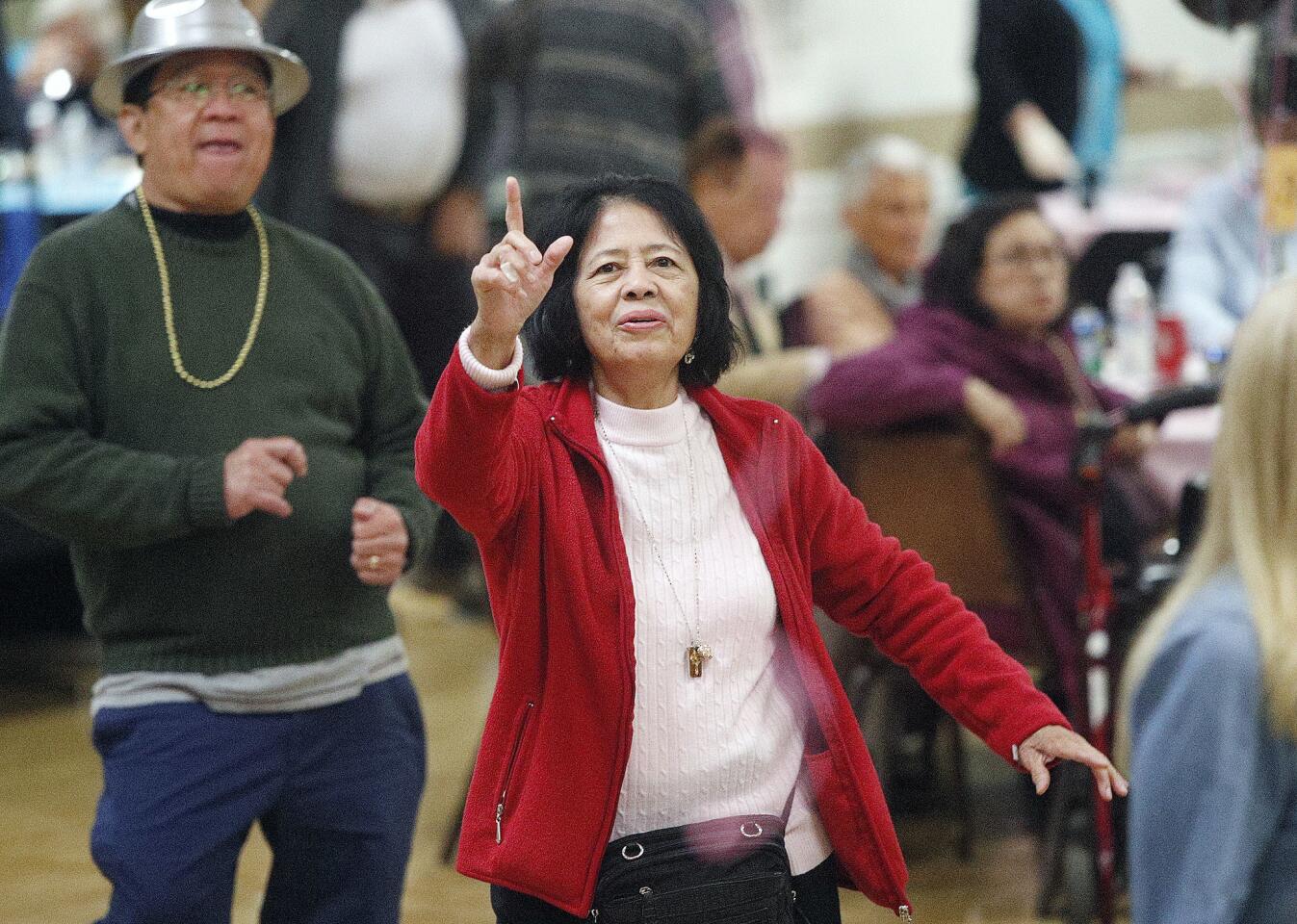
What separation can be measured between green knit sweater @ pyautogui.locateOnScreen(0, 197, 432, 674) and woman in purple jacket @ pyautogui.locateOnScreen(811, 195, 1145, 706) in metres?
1.31

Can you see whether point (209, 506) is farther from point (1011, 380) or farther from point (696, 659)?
point (1011, 380)

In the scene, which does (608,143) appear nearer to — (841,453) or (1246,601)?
(841,453)

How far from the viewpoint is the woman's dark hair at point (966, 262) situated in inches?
154

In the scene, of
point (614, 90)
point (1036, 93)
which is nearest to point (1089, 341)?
point (614, 90)

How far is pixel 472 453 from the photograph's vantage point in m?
1.72

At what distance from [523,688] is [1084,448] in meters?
1.67

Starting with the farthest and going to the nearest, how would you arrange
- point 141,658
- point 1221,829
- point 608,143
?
point 608,143, point 141,658, point 1221,829

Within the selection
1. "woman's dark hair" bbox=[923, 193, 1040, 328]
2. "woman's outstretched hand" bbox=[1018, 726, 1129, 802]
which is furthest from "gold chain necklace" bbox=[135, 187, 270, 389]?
"woman's dark hair" bbox=[923, 193, 1040, 328]

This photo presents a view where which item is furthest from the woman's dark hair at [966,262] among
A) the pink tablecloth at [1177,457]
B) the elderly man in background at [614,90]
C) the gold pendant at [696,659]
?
the gold pendant at [696,659]

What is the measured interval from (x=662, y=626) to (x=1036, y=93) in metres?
4.25

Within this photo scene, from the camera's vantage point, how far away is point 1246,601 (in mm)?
1676

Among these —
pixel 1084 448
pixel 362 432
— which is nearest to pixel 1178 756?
pixel 362 432

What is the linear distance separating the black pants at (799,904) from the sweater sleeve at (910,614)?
0.75 feet

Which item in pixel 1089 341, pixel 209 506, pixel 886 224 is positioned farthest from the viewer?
pixel 886 224
